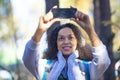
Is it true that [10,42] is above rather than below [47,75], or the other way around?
above

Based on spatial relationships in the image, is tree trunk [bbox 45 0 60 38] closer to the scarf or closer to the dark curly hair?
the dark curly hair

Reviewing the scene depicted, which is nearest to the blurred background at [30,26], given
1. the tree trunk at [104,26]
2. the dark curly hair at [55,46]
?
the tree trunk at [104,26]

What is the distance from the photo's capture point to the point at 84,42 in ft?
7.52

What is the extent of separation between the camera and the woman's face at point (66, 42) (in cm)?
227

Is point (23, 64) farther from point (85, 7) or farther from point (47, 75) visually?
point (85, 7)

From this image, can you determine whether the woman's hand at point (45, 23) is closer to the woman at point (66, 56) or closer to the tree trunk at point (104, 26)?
the woman at point (66, 56)

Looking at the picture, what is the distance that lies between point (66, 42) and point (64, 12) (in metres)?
0.16

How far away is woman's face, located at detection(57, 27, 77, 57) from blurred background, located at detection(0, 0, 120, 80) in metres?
0.14

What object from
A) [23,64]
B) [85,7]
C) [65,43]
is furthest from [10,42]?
[85,7]

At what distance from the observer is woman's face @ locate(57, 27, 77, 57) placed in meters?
2.27

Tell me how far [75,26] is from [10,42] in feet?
1.20

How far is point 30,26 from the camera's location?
233 cm

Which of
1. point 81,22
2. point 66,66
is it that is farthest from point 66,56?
point 81,22

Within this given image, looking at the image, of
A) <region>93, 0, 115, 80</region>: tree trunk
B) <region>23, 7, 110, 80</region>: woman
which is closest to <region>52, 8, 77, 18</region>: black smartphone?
<region>23, 7, 110, 80</region>: woman
